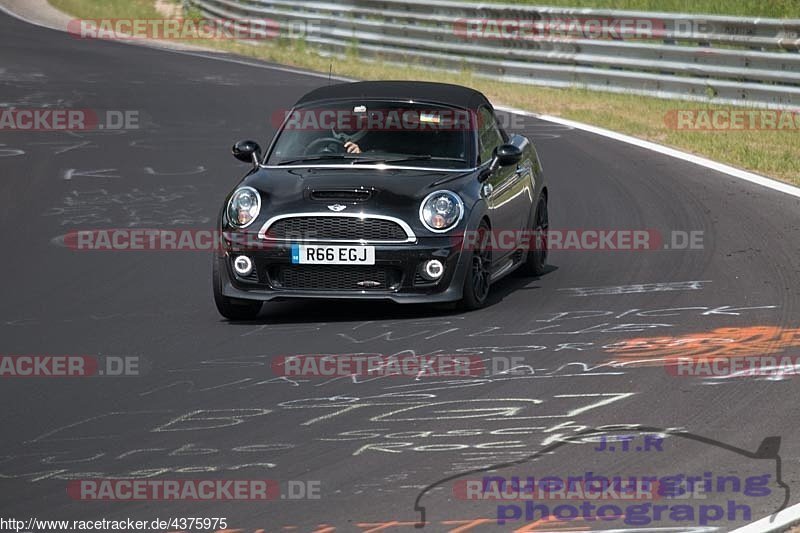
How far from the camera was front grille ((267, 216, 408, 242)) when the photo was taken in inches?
387

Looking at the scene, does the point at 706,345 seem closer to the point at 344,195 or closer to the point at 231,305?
the point at 344,195

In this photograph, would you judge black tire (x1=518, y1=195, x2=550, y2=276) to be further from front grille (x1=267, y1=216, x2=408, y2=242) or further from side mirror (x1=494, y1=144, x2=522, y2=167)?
front grille (x1=267, y1=216, x2=408, y2=242)

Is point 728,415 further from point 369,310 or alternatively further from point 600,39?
point 600,39

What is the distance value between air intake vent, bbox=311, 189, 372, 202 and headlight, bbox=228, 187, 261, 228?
392mm

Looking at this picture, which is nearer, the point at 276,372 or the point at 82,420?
the point at 82,420

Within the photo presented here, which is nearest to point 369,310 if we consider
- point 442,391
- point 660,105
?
point 442,391

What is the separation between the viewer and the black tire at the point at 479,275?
10047 mm

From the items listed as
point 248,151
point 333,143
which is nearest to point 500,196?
point 333,143

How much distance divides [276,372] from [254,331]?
1.30 meters

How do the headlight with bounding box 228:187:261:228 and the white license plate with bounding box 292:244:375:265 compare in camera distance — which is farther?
the headlight with bounding box 228:187:261:228

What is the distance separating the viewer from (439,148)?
35.6 feet

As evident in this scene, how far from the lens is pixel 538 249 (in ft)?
38.5

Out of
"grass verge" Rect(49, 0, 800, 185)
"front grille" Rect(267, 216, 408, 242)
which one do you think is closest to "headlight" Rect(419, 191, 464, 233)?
"front grille" Rect(267, 216, 408, 242)

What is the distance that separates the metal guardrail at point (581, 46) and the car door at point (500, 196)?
28.6 feet
